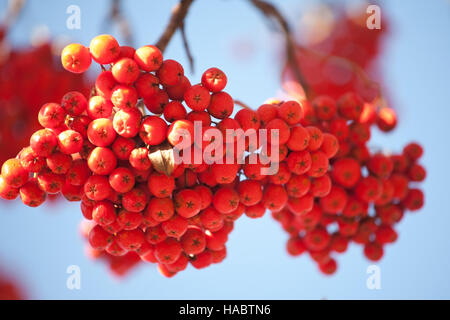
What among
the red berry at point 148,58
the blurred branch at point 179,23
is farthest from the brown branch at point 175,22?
the red berry at point 148,58

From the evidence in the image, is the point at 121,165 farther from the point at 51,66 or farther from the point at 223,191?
the point at 51,66

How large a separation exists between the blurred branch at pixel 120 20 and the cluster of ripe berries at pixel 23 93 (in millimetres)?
428

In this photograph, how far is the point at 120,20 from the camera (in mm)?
1815

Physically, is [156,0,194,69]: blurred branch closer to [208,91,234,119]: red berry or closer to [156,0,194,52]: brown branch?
[156,0,194,52]: brown branch

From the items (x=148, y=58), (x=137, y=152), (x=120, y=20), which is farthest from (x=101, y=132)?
(x=120, y=20)

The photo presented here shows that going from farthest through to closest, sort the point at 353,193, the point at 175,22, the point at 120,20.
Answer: the point at 120,20
the point at 353,193
the point at 175,22

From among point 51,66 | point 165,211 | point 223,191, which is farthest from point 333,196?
point 51,66

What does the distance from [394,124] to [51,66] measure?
158 centimetres

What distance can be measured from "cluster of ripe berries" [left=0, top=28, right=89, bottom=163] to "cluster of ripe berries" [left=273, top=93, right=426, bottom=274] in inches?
47.4

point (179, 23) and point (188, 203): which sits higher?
point (179, 23)

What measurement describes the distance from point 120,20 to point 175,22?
25.7 inches

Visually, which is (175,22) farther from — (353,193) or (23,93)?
(23,93)

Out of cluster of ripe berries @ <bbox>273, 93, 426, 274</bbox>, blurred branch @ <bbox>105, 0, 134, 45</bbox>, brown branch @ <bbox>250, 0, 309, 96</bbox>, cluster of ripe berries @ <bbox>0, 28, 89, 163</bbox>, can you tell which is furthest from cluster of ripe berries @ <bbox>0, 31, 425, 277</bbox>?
cluster of ripe berries @ <bbox>0, 28, 89, 163</bbox>

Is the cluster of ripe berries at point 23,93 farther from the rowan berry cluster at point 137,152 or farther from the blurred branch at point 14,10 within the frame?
the rowan berry cluster at point 137,152
